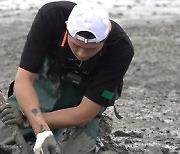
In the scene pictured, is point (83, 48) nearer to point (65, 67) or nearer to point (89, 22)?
point (89, 22)

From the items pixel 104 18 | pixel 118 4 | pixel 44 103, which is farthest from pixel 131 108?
pixel 118 4

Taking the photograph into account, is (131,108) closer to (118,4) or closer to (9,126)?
(9,126)

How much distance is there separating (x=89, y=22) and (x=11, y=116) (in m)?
0.96

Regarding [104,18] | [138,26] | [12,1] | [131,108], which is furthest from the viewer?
[12,1]

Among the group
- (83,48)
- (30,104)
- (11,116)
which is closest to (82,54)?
(83,48)

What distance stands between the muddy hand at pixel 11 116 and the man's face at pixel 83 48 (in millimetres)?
676

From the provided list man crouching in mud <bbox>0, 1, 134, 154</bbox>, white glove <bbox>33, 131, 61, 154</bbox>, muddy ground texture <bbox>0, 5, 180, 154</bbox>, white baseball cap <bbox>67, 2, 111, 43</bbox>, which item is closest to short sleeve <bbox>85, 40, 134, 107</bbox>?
man crouching in mud <bbox>0, 1, 134, 154</bbox>

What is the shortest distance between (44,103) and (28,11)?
838cm

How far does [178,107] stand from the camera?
22.0 ft

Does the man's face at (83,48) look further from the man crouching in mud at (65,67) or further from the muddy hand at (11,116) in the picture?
the muddy hand at (11,116)

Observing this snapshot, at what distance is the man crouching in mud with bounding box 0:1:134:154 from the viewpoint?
4.12m

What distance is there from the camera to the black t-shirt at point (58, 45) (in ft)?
14.1

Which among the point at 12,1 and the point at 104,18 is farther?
the point at 12,1

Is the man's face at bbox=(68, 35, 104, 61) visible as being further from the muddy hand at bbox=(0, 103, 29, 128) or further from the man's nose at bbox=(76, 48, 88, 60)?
the muddy hand at bbox=(0, 103, 29, 128)
